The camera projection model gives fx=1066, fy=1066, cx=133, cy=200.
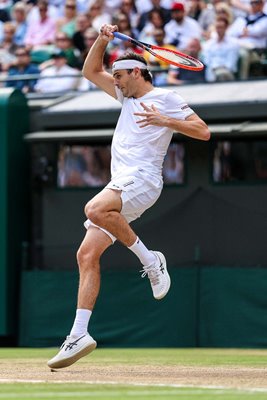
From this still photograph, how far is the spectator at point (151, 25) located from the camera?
17.2 m

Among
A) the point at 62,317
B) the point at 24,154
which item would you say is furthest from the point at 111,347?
the point at 24,154

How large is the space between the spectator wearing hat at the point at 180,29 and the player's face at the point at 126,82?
27.0ft

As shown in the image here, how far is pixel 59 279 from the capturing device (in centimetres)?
1600

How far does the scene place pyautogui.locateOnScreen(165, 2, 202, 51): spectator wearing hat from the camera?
16.9m

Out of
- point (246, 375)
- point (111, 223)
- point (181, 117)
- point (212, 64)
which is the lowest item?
point (246, 375)

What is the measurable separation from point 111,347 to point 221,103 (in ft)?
12.7

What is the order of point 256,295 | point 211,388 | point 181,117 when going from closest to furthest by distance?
point 211,388 < point 181,117 < point 256,295

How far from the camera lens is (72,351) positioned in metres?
7.84

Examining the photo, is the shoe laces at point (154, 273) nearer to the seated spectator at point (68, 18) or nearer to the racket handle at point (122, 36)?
the racket handle at point (122, 36)

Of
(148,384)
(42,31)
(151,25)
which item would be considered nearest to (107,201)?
(148,384)

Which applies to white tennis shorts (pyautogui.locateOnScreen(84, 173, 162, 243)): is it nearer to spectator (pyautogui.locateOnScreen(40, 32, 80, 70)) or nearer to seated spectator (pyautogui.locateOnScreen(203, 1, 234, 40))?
seated spectator (pyautogui.locateOnScreen(203, 1, 234, 40))

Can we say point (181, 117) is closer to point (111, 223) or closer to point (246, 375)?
point (111, 223)

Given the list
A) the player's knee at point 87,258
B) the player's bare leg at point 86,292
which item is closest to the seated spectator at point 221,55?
the player's bare leg at point 86,292

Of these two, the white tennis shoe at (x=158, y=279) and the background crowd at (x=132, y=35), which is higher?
the background crowd at (x=132, y=35)
